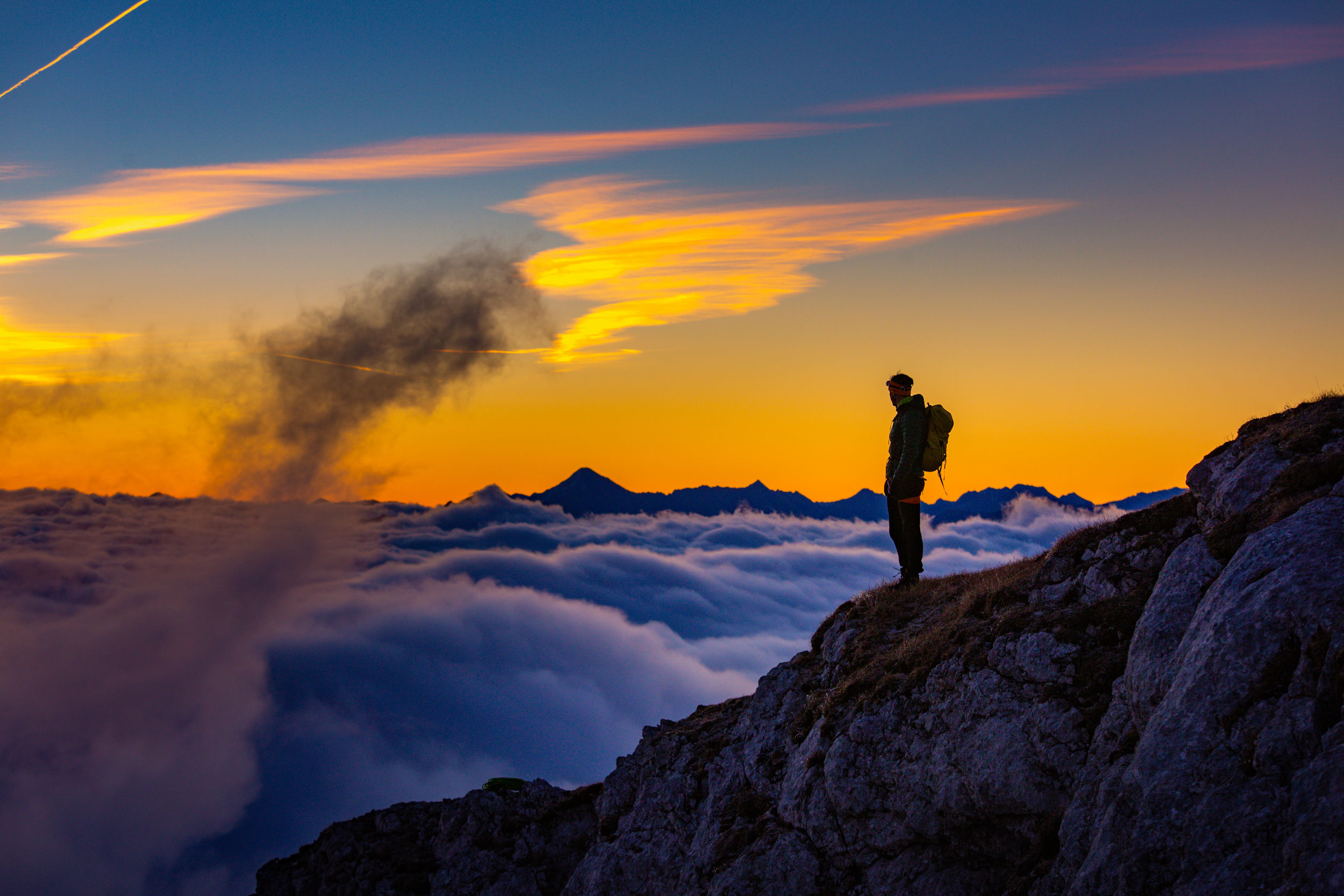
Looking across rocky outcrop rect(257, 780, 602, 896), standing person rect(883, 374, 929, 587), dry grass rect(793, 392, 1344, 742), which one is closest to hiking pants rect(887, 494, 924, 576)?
standing person rect(883, 374, 929, 587)

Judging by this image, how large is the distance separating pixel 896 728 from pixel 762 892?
4245mm

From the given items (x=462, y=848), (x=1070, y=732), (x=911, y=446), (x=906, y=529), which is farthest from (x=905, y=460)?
(x=462, y=848)

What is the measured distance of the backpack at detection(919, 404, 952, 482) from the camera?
19.0 meters

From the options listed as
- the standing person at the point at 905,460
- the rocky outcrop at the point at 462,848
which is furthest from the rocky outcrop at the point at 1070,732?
the rocky outcrop at the point at 462,848

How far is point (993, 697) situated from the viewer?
14516mm

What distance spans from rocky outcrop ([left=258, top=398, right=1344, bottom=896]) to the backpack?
285cm

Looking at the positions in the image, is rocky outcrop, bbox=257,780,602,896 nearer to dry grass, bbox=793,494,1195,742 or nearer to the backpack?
dry grass, bbox=793,494,1195,742

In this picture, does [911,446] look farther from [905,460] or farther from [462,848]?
[462,848]

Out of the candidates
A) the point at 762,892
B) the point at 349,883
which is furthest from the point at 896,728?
the point at 349,883

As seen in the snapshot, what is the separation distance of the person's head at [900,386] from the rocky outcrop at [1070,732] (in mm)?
4512

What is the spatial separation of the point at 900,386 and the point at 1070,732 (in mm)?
8532

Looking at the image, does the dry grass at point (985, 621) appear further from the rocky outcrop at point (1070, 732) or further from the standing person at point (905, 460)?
the standing person at point (905, 460)

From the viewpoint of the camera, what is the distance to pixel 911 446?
18938mm

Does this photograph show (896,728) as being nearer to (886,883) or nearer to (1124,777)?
(886,883)
